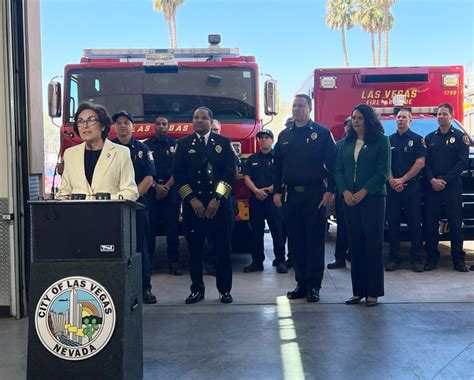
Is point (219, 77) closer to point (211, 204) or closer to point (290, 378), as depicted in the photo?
point (211, 204)

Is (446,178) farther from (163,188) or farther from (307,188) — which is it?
(163,188)

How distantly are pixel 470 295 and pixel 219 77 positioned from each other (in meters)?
4.10

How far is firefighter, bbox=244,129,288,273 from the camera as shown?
24.8ft

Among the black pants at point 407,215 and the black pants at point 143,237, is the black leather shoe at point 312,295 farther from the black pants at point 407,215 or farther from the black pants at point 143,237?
the black pants at point 407,215

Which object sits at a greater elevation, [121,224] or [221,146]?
[221,146]

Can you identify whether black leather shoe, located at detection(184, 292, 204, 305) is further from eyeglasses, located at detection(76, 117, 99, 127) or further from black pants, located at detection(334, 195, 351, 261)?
black pants, located at detection(334, 195, 351, 261)

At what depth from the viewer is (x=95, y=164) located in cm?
383

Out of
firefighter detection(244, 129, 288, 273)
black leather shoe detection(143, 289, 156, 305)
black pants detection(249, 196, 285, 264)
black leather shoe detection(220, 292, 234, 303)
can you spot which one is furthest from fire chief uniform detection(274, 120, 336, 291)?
black pants detection(249, 196, 285, 264)

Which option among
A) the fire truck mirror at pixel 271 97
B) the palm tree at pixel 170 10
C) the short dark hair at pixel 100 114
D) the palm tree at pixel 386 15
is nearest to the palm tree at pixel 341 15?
the palm tree at pixel 386 15

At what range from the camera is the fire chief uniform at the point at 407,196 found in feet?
24.4

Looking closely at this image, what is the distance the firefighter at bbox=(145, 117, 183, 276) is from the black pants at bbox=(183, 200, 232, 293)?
1.30 meters

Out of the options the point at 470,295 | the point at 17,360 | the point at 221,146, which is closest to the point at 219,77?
the point at 221,146

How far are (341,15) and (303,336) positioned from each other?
36.5 metres

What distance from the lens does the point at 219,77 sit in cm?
783
